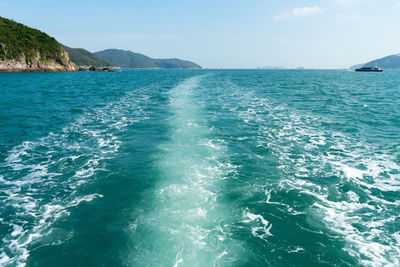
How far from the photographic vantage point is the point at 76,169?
37.7ft

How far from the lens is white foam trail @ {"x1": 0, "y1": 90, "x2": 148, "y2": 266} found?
7.18 meters

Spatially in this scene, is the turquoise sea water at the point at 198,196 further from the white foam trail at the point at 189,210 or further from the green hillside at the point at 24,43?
the green hillside at the point at 24,43

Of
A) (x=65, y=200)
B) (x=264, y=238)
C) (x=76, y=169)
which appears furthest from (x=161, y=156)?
(x=264, y=238)

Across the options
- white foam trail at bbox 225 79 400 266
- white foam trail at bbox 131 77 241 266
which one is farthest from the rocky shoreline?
white foam trail at bbox 225 79 400 266

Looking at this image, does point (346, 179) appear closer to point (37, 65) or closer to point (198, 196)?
point (198, 196)

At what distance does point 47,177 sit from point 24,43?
122249 millimetres

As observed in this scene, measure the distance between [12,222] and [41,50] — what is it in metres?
131

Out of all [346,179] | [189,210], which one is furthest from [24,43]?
[346,179]

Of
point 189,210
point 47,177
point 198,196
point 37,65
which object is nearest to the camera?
point 189,210

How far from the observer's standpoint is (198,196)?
9.27 metres

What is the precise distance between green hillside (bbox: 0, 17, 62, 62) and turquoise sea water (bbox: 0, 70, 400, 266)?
333 ft

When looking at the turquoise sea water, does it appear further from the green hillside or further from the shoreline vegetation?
the green hillside

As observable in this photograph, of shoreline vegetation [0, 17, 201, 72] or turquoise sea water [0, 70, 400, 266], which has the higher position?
shoreline vegetation [0, 17, 201, 72]

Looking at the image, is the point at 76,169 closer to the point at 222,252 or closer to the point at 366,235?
the point at 222,252
